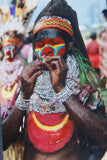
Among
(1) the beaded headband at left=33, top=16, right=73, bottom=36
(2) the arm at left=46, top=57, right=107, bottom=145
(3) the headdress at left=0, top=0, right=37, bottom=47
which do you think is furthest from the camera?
(3) the headdress at left=0, top=0, right=37, bottom=47

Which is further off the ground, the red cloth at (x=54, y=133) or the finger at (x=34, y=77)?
the finger at (x=34, y=77)

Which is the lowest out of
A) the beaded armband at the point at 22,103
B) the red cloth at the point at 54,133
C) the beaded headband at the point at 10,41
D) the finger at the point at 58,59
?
the red cloth at the point at 54,133

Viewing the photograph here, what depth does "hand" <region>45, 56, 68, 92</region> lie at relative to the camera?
69.8 inches

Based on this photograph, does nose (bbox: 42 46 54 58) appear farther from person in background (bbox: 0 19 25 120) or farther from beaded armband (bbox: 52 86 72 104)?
person in background (bbox: 0 19 25 120)

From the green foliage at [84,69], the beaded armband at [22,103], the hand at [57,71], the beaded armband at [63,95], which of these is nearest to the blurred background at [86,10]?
the green foliage at [84,69]

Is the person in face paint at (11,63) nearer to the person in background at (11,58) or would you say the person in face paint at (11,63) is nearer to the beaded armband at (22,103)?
the person in background at (11,58)

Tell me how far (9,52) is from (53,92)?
967 millimetres

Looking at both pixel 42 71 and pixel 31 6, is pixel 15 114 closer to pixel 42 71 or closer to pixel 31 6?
pixel 42 71

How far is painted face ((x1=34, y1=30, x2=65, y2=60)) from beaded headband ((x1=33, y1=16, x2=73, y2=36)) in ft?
0.18

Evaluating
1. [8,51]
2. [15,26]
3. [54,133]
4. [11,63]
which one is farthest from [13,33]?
[54,133]

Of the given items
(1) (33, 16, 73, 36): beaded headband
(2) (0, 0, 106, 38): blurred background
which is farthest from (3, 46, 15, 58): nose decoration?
(1) (33, 16, 73, 36): beaded headband

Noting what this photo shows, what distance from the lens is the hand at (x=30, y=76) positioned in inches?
72.8

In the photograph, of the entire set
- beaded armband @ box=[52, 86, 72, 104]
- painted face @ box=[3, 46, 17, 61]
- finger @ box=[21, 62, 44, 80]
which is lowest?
beaded armband @ box=[52, 86, 72, 104]

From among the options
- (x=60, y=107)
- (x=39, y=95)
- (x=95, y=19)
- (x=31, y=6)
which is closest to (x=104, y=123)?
(x=60, y=107)
